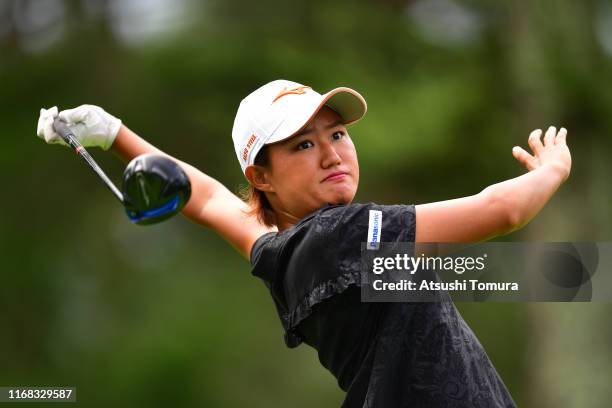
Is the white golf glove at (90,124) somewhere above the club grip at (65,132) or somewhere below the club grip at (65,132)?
above

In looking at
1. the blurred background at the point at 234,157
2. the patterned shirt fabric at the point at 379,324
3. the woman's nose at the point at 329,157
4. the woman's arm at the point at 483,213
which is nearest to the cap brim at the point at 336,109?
the woman's nose at the point at 329,157

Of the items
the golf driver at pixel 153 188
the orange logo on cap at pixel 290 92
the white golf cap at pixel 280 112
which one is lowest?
the golf driver at pixel 153 188

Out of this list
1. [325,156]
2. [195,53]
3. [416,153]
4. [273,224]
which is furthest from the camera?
[195,53]

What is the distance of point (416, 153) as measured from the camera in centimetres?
1112

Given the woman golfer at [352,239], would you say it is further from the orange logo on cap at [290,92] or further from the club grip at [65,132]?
the club grip at [65,132]

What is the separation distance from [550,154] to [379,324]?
76cm

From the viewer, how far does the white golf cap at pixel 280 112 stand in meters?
3.78

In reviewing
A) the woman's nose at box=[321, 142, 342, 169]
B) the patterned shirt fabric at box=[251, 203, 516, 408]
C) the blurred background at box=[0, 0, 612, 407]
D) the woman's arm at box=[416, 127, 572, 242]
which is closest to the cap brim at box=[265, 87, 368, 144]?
the woman's nose at box=[321, 142, 342, 169]

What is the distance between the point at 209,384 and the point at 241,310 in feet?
3.10

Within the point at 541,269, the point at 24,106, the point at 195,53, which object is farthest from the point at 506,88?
the point at 541,269

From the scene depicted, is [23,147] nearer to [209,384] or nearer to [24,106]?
[24,106]

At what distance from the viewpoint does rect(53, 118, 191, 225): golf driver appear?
3404 mm

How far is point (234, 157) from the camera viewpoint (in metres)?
11.9

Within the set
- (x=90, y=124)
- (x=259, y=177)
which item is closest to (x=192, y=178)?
(x=90, y=124)
